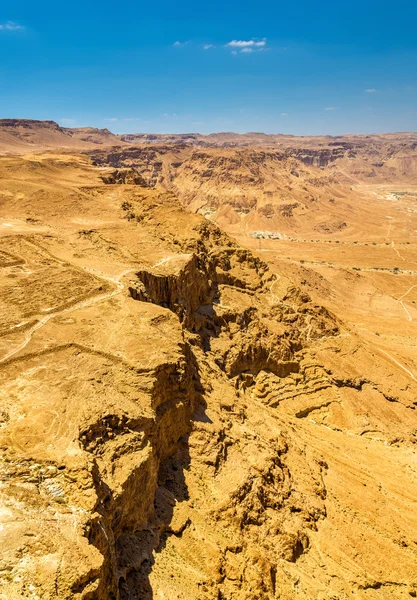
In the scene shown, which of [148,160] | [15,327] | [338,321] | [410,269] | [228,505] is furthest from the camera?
[148,160]

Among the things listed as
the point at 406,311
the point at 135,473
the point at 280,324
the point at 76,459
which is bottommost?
the point at 406,311

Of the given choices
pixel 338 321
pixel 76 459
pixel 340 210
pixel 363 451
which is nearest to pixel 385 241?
pixel 340 210

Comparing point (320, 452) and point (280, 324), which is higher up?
point (280, 324)

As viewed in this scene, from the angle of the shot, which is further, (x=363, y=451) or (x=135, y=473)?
(x=363, y=451)

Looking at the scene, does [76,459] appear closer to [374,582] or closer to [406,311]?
[374,582]

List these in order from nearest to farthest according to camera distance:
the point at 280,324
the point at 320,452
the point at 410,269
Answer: the point at 320,452 → the point at 280,324 → the point at 410,269

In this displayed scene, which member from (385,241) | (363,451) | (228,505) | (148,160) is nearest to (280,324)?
(363,451)
